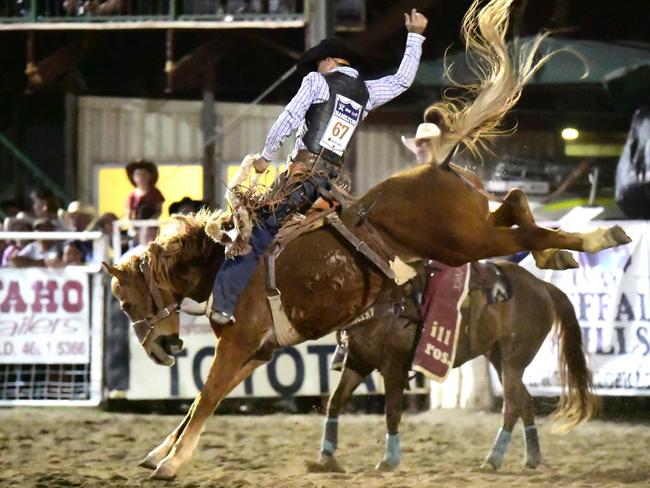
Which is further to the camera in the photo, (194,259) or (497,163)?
(497,163)

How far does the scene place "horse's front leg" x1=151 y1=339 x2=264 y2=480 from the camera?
18.4 feet

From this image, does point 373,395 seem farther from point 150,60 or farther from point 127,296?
point 150,60

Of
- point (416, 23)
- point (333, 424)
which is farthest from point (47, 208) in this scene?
point (416, 23)

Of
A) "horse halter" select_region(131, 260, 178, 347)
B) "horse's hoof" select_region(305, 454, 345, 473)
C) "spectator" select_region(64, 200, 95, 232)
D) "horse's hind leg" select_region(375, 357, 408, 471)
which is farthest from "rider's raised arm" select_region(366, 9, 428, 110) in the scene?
"spectator" select_region(64, 200, 95, 232)

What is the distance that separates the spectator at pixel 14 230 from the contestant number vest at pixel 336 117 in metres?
4.69

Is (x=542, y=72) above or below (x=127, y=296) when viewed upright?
above

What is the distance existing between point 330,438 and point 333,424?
0.29 ft

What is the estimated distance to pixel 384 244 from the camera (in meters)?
5.85

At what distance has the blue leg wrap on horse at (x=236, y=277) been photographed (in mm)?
5793

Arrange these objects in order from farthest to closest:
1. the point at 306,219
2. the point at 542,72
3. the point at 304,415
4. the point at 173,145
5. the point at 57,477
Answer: the point at 173,145 < the point at 542,72 < the point at 304,415 < the point at 57,477 < the point at 306,219

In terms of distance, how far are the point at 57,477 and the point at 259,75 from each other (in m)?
7.57

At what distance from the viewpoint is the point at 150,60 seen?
1346cm

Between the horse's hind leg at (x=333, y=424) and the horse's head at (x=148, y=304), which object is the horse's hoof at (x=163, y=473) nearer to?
the horse's head at (x=148, y=304)

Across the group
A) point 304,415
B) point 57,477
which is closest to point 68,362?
point 304,415
